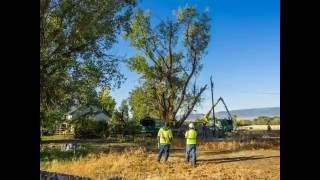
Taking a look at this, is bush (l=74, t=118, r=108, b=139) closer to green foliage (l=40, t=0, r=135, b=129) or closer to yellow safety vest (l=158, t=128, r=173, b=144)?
green foliage (l=40, t=0, r=135, b=129)

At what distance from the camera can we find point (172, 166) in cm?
874

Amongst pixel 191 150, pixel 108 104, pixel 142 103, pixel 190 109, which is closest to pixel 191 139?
pixel 191 150

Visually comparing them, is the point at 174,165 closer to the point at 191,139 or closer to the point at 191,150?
the point at 191,150

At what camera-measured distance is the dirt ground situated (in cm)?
826

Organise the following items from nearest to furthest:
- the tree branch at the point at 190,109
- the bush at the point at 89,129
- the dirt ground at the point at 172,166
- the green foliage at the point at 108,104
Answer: the dirt ground at the point at 172,166
the green foliage at the point at 108,104
the bush at the point at 89,129
the tree branch at the point at 190,109

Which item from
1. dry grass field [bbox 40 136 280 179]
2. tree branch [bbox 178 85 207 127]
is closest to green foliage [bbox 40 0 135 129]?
dry grass field [bbox 40 136 280 179]

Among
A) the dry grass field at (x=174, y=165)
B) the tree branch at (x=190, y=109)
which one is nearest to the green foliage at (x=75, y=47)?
the dry grass field at (x=174, y=165)

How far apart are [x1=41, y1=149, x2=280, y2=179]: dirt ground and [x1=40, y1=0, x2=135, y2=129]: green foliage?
1.20m

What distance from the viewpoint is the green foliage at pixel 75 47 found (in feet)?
29.6

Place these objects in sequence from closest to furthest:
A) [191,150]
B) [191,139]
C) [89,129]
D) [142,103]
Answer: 1. [191,139]
2. [191,150]
3. [89,129]
4. [142,103]

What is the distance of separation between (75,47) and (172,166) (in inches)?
117

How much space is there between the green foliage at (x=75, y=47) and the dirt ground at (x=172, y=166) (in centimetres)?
120

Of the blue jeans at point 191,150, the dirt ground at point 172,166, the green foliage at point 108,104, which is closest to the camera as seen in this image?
the blue jeans at point 191,150

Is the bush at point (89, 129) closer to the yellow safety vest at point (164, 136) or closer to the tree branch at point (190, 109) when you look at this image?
the tree branch at point (190, 109)
